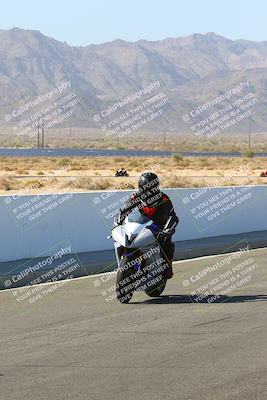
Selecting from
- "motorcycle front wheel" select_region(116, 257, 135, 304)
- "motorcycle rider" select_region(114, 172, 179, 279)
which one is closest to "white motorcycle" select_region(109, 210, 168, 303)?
"motorcycle front wheel" select_region(116, 257, 135, 304)

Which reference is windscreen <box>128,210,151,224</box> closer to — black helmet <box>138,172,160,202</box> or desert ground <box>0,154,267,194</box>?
black helmet <box>138,172,160,202</box>

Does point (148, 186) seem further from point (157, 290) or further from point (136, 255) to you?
point (157, 290)

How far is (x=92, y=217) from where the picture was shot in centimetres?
1970

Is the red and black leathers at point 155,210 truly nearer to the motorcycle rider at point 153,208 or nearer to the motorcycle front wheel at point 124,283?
the motorcycle rider at point 153,208

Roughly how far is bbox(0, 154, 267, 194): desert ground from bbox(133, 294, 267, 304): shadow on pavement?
29735 mm

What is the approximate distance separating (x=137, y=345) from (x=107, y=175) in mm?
56518

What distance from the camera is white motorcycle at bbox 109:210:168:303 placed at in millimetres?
12664

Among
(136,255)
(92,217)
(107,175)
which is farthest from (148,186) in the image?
(107,175)

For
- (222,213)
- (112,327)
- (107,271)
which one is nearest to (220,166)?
(222,213)

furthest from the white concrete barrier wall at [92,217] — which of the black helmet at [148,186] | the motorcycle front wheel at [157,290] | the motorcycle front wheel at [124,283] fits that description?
the motorcycle front wheel at [124,283]

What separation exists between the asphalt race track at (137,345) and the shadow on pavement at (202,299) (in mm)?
13

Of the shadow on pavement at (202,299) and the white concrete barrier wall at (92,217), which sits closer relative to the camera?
the shadow on pavement at (202,299)

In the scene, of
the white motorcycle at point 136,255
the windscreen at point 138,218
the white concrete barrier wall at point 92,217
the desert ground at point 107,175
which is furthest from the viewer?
the desert ground at point 107,175

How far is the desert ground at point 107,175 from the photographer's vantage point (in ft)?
160
